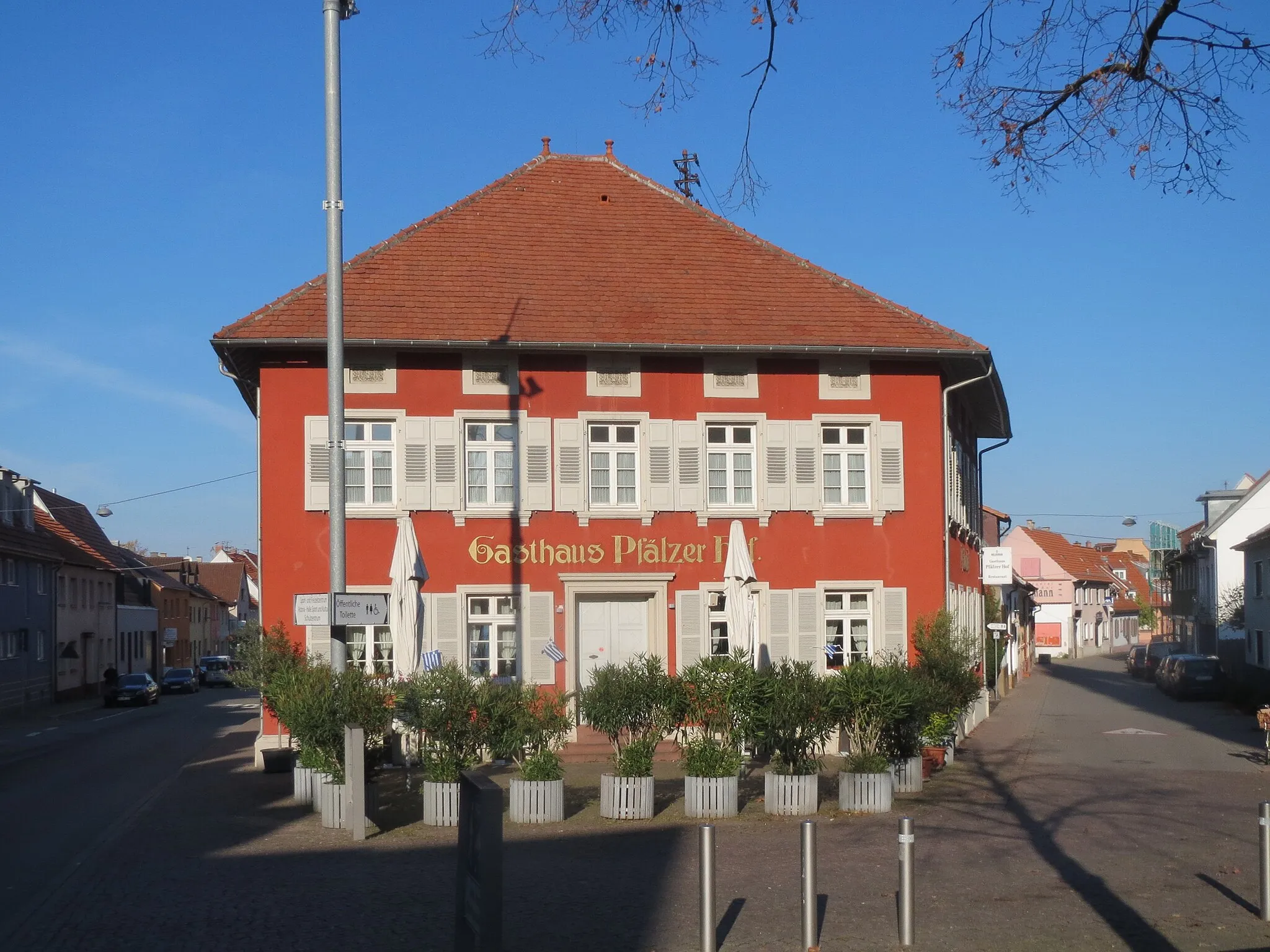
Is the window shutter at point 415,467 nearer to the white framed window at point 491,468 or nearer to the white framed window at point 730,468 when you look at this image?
the white framed window at point 491,468

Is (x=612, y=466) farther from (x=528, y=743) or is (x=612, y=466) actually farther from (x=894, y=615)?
(x=528, y=743)

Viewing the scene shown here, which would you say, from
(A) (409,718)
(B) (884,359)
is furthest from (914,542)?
(A) (409,718)

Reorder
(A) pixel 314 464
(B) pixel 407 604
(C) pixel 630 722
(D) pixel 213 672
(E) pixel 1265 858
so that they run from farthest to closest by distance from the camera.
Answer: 1. (D) pixel 213 672
2. (A) pixel 314 464
3. (B) pixel 407 604
4. (C) pixel 630 722
5. (E) pixel 1265 858

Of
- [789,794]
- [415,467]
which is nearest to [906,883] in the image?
[789,794]

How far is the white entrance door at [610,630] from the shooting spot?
22.6 metres

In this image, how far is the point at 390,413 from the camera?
22.1 meters

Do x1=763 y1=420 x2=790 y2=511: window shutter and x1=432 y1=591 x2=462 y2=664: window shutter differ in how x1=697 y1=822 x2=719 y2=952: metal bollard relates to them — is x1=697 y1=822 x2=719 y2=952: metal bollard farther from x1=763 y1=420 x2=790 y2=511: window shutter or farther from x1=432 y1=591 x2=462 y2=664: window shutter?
x1=763 y1=420 x2=790 y2=511: window shutter

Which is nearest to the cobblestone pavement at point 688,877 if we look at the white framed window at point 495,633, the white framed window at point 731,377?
the white framed window at point 495,633

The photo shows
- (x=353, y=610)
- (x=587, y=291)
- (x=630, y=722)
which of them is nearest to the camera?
(x=353, y=610)

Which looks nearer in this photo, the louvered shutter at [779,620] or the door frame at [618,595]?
the door frame at [618,595]

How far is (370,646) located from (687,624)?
16.6 ft

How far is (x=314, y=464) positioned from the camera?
21.8 metres

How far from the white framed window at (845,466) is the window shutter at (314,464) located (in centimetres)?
812

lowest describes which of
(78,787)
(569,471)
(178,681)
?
(178,681)
